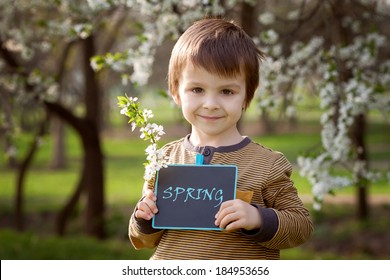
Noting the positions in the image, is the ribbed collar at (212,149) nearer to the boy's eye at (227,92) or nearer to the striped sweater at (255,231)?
the striped sweater at (255,231)

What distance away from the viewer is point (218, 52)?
2246mm

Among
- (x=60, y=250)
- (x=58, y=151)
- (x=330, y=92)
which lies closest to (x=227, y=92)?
(x=330, y=92)

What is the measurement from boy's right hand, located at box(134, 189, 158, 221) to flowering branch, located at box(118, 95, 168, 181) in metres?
0.07

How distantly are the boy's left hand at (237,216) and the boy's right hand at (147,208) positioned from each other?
0.68 ft

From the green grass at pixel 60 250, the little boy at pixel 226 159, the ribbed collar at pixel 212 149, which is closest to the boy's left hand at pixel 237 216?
the little boy at pixel 226 159

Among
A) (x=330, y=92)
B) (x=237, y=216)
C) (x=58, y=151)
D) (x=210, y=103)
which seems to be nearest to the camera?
(x=237, y=216)

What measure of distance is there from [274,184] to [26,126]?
24.6m

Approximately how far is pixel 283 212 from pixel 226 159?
25 centimetres

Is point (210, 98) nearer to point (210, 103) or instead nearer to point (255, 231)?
point (210, 103)

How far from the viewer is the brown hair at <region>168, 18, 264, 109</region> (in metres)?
2.24

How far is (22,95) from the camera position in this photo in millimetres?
7523

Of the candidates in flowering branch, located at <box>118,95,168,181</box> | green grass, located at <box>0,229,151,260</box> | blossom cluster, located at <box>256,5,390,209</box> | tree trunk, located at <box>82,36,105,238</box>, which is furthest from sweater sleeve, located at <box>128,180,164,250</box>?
tree trunk, located at <box>82,36,105,238</box>

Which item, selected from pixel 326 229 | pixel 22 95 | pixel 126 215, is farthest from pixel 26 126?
pixel 22 95

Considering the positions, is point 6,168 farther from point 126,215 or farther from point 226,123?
point 226,123
